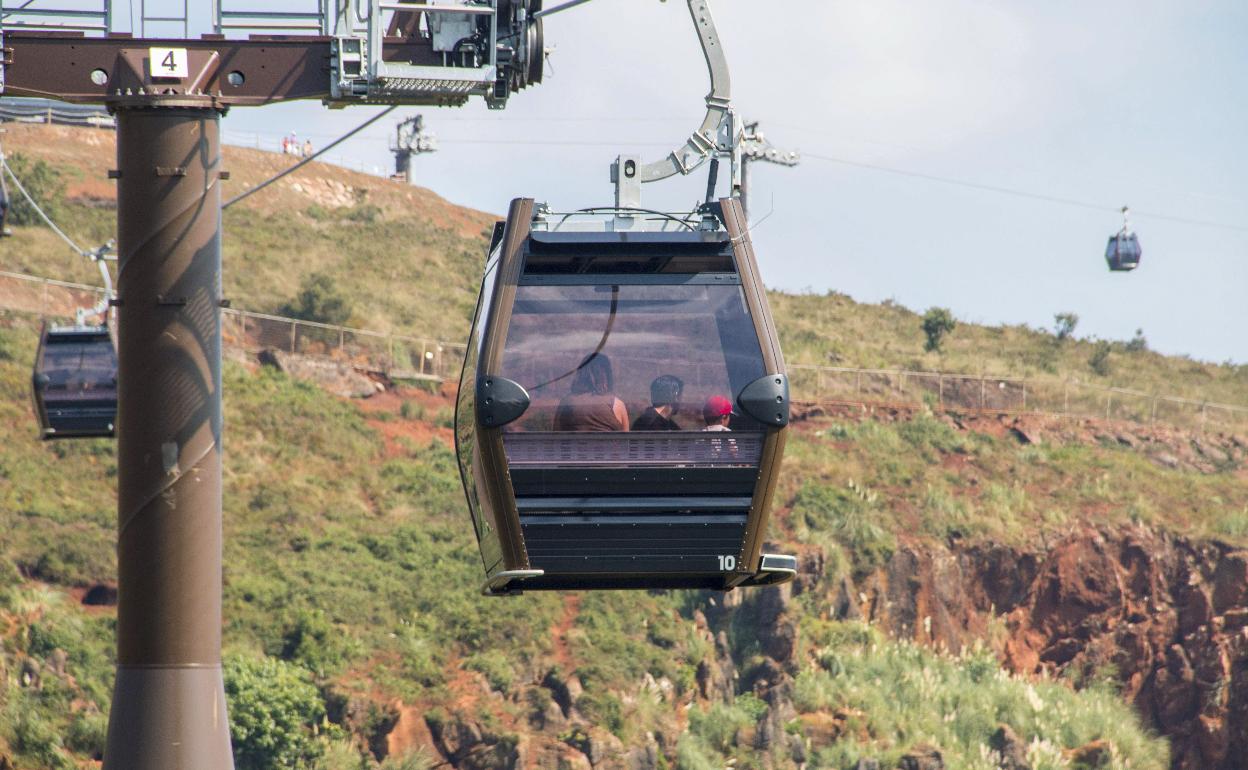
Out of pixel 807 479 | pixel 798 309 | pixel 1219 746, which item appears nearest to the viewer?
pixel 1219 746

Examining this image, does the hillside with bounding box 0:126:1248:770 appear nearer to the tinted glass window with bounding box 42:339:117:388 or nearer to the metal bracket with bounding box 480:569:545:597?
the tinted glass window with bounding box 42:339:117:388

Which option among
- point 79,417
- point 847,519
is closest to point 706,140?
point 79,417

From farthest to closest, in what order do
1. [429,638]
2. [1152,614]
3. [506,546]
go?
[1152,614], [429,638], [506,546]

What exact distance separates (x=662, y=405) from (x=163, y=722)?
3.25m

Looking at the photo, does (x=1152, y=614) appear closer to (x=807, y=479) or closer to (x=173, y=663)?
(x=807, y=479)

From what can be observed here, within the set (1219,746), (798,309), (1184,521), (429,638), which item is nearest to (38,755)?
(429,638)

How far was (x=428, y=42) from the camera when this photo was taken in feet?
35.8

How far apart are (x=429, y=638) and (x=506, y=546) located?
25991mm

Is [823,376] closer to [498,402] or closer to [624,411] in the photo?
[624,411]

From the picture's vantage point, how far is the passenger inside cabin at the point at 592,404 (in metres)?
10.1

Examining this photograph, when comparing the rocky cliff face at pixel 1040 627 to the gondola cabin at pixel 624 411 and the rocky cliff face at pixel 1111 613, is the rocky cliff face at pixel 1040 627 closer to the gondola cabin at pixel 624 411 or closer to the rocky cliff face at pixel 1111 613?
the rocky cliff face at pixel 1111 613

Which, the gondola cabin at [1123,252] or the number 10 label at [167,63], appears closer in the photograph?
the number 10 label at [167,63]

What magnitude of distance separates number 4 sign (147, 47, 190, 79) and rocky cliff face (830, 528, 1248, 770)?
31.7 meters

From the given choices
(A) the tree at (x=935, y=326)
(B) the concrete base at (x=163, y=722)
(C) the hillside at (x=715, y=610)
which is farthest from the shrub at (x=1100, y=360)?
(B) the concrete base at (x=163, y=722)
